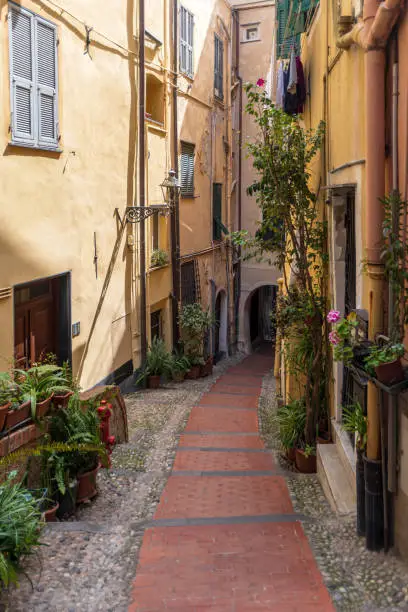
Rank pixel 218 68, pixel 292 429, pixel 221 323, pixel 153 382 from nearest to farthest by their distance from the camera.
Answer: pixel 292 429, pixel 153 382, pixel 218 68, pixel 221 323

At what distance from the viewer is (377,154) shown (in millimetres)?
4395

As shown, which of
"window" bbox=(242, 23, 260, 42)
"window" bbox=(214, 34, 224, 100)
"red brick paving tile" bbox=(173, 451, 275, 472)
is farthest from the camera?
"window" bbox=(242, 23, 260, 42)

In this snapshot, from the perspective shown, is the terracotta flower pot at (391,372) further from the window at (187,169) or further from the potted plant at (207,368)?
the window at (187,169)

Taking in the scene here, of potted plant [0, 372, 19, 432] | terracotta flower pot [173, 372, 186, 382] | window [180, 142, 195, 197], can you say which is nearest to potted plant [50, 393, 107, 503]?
potted plant [0, 372, 19, 432]

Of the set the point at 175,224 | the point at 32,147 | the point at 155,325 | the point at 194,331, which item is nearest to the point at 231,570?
the point at 32,147

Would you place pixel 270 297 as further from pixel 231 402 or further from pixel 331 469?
Result: pixel 331 469

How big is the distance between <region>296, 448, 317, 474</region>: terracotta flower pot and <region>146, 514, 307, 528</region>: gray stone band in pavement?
1.44 m

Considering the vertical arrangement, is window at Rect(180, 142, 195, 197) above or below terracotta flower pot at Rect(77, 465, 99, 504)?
above

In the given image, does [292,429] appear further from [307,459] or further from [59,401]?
[59,401]

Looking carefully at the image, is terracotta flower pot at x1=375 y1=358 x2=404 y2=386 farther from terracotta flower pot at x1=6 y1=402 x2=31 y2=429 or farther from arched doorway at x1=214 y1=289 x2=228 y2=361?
arched doorway at x1=214 y1=289 x2=228 y2=361

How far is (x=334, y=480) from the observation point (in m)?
6.01

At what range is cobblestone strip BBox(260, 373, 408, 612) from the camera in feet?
13.3

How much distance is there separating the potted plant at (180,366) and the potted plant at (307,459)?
6.61 metres

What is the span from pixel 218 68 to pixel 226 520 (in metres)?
15.1
